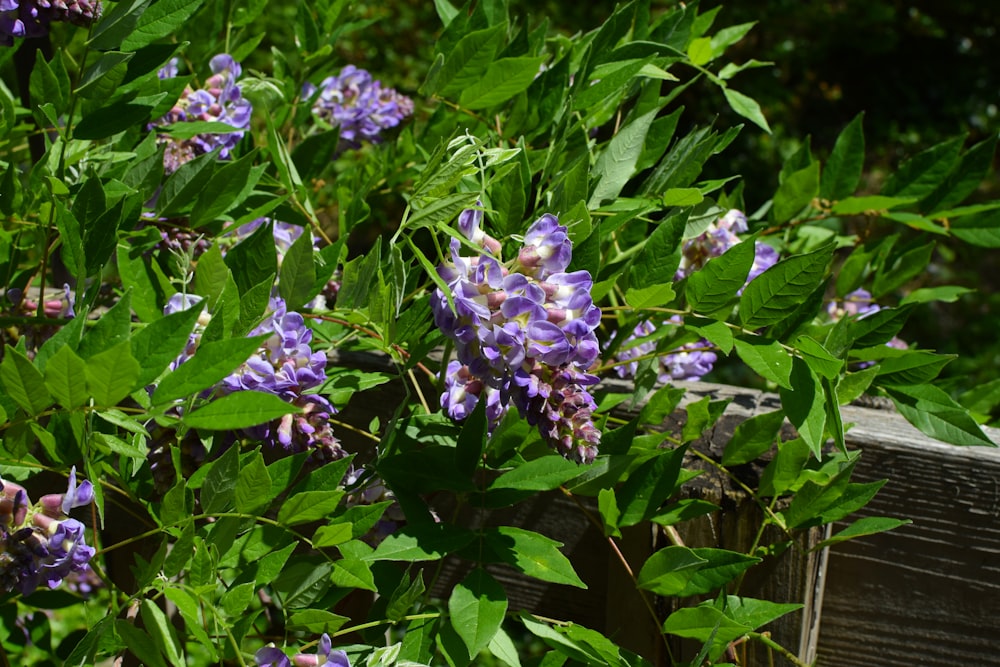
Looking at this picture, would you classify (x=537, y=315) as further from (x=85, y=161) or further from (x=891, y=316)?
(x=85, y=161)

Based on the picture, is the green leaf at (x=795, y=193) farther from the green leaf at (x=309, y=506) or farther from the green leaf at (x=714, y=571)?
the green leaf at (x=309, y=506)

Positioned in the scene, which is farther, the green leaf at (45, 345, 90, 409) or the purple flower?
the purple flower

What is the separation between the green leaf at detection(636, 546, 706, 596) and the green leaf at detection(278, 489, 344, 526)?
0.31 metres

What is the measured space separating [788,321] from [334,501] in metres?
0.45

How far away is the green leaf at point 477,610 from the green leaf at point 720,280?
316 millimetres

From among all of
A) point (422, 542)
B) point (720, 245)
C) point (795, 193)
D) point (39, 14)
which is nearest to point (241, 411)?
point (422, 542)

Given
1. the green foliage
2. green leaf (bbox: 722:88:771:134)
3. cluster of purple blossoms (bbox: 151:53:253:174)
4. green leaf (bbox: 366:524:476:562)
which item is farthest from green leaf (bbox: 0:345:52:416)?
green leaf (bbox: 722:88:771:134)

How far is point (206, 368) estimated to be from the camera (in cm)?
66

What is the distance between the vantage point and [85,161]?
101 cm

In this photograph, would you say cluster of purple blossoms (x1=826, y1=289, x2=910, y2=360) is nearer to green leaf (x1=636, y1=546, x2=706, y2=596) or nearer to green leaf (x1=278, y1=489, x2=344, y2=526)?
green leaf (x1=636, y1=546, x2=706, y2=596)

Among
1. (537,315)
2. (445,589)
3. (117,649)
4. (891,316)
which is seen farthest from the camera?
(445,589)

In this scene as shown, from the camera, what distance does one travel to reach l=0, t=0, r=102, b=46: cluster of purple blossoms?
33.5 inches

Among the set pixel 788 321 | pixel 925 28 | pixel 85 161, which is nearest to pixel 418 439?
pixel 788 321

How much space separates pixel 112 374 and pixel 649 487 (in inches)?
19.8
